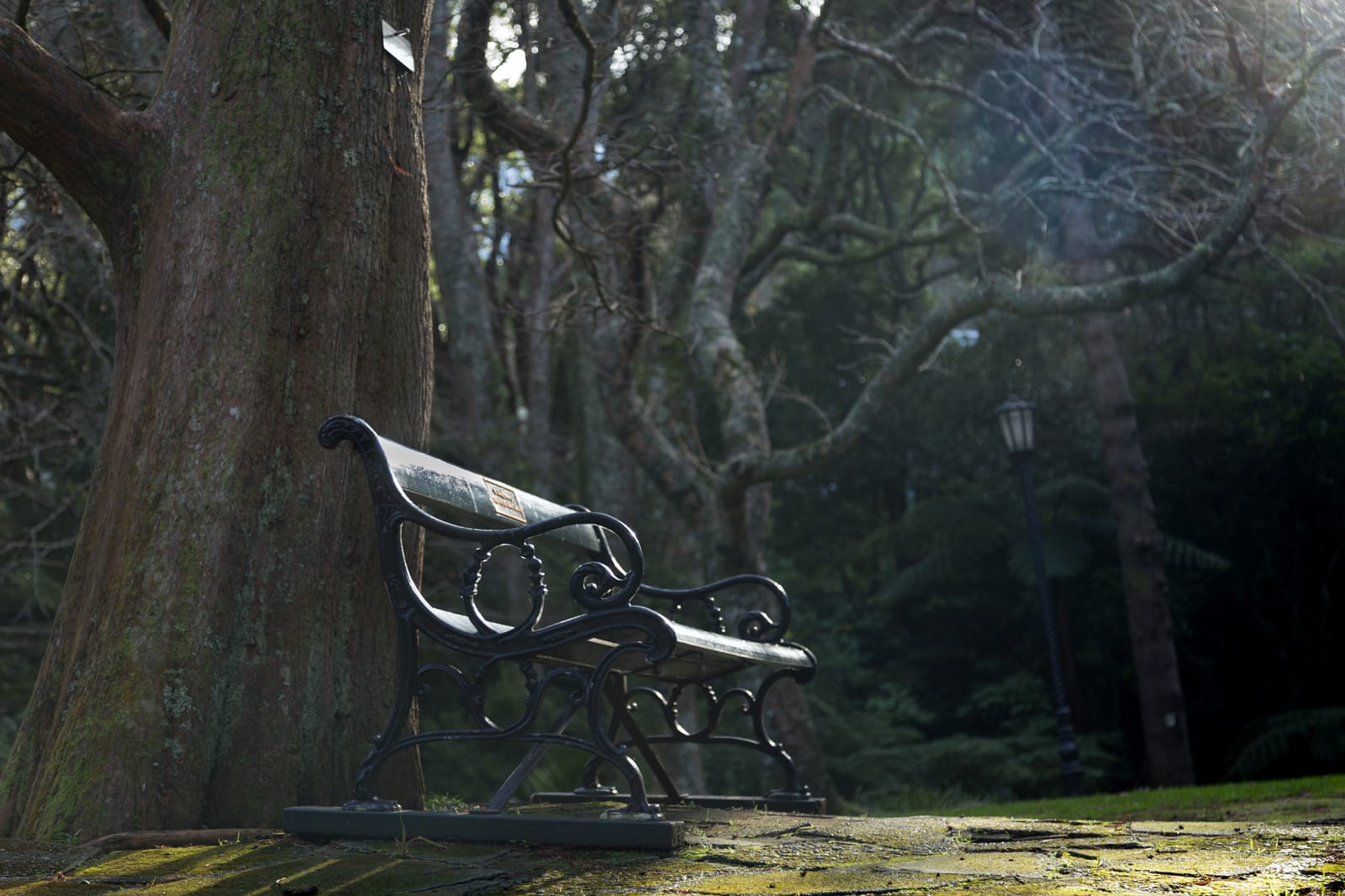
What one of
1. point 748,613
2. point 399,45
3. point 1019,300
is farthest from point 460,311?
point 399,45

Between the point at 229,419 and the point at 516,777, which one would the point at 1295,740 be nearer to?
the point at 516,777

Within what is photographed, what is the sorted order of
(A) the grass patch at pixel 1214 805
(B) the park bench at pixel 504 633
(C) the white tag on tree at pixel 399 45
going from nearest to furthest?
(B) the park bench at pixel 504 633
(C) the white tag on tree at pixel 399 45
(A) the grass patch at pixel 1214 805

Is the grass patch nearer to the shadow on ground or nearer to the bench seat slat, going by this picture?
the shadow on ground

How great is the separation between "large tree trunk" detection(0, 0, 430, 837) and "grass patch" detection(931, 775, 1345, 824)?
3374 mm

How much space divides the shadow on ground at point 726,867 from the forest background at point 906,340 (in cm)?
410

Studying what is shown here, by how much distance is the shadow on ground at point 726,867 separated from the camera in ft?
8.90

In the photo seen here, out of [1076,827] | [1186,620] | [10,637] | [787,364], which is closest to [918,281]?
[787,364]

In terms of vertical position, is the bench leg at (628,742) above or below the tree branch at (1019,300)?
below

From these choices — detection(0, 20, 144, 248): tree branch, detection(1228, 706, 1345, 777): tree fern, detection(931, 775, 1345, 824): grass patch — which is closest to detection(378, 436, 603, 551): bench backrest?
detection(0, 20, 144, 248): tree branch

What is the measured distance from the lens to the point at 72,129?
12.9 feet

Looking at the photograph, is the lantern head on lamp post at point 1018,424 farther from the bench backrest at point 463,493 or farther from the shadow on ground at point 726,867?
the shadow on ground at point 726,867

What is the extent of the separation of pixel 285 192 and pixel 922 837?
9.04ft

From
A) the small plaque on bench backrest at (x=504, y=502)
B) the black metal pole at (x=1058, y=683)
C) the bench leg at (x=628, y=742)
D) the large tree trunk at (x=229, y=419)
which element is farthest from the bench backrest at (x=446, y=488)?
the black metal pole at (x=1058, y=683)

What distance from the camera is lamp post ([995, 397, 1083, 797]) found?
12805mm
